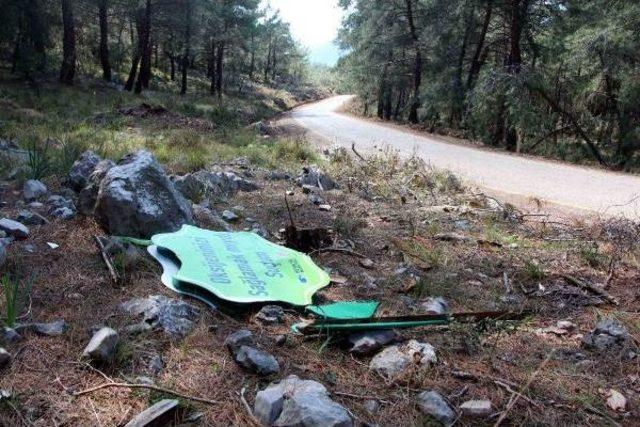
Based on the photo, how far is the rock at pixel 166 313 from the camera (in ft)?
8.04

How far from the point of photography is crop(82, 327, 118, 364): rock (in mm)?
2111

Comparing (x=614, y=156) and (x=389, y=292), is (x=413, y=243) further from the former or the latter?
(x=614, y=156)

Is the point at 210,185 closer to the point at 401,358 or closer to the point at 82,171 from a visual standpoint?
the point at 82,171

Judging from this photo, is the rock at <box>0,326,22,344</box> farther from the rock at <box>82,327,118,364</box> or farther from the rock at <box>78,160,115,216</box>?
the rock at <box>78,160,115,216</box>

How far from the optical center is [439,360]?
94.9 inches

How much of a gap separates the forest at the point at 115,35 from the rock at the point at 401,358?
16.4m

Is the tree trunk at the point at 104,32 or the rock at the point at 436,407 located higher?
the tree trunk at the point at 104,32

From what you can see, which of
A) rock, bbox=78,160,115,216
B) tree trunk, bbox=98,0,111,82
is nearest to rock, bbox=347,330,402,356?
rock, bbox=78,160,115,216

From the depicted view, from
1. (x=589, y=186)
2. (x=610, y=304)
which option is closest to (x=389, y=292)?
(x=610, y=304)

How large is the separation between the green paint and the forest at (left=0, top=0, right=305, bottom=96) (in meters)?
15.9

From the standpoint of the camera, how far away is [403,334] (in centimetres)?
263

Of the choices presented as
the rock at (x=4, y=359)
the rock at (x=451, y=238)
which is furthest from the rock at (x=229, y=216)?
the rock at (x=4, y=359)

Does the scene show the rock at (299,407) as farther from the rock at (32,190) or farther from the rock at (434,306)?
the rock at (32,190)

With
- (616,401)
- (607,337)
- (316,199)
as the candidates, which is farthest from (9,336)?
(316,199)
